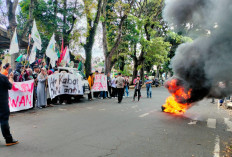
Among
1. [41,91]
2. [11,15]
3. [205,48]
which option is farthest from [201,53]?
[11,15]

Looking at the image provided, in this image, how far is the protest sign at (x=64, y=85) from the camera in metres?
9.96

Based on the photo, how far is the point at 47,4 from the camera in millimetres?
17078

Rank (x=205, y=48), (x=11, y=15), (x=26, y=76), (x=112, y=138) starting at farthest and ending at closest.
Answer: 1. (x=11, y=15)
2. (x=26, y=76)
3. (x=205, y=48)
4. (x=112, y=138)

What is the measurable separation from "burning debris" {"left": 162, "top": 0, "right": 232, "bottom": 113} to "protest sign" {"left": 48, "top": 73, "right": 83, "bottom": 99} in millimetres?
5235

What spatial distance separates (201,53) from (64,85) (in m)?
6.88

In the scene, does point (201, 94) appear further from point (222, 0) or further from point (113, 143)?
point (113, 143)

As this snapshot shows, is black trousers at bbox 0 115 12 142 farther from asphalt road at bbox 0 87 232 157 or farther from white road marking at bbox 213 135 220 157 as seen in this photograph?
white road marking at bbox 213 135 220 157

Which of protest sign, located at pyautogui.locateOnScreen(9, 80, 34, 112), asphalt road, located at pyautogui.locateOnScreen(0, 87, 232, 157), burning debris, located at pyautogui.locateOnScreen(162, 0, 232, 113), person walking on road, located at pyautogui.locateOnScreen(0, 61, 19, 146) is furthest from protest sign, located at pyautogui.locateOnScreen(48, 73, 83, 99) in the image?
person walking on road, located at pyautogui.locateOnScreen(0, 61, 19, 146)

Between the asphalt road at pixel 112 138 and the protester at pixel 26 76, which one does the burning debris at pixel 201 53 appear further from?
the protester at pixel 26 76

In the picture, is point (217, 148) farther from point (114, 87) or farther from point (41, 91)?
point (114, 87)

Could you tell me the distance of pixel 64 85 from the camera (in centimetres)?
1071

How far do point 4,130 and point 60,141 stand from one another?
46.8 inches

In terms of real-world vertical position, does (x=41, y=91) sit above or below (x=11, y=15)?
below

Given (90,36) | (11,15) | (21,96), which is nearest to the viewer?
(21,96)
